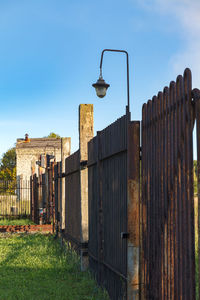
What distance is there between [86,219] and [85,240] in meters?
0.38

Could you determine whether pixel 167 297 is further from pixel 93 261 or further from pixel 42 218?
pixel 42 218

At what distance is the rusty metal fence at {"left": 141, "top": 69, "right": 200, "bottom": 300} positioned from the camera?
3373 mm

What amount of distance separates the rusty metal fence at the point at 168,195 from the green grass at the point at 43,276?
2128mm

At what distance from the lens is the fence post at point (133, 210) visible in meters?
4.59

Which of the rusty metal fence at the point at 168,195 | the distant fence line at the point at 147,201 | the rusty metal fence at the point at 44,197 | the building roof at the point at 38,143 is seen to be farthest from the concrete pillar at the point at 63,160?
the building roof at the point at 38,143

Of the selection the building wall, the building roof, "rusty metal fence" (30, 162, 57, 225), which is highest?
the building roof

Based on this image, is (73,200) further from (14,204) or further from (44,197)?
(14,204)

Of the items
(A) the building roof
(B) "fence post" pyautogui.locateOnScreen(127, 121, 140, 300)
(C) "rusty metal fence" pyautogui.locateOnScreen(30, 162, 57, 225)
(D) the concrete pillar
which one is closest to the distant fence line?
(B) "fence post" pyautogui.locateOnScreen(127, 121, 140, 300)

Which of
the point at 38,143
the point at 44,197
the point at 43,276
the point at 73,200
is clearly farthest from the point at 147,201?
the point at 38,143

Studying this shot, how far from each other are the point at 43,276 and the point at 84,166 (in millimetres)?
2094

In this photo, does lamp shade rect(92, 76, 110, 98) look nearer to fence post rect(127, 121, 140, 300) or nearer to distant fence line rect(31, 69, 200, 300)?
distant fence line rect(31, 69, 200, 300)

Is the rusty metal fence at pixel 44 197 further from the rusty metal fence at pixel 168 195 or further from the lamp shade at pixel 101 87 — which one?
the rusty metal fence at pixel 168 195

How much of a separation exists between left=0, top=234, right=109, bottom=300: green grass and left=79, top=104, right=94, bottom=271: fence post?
0.52 metres

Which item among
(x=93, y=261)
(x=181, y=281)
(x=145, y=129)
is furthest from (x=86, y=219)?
(x=181, y=281)
